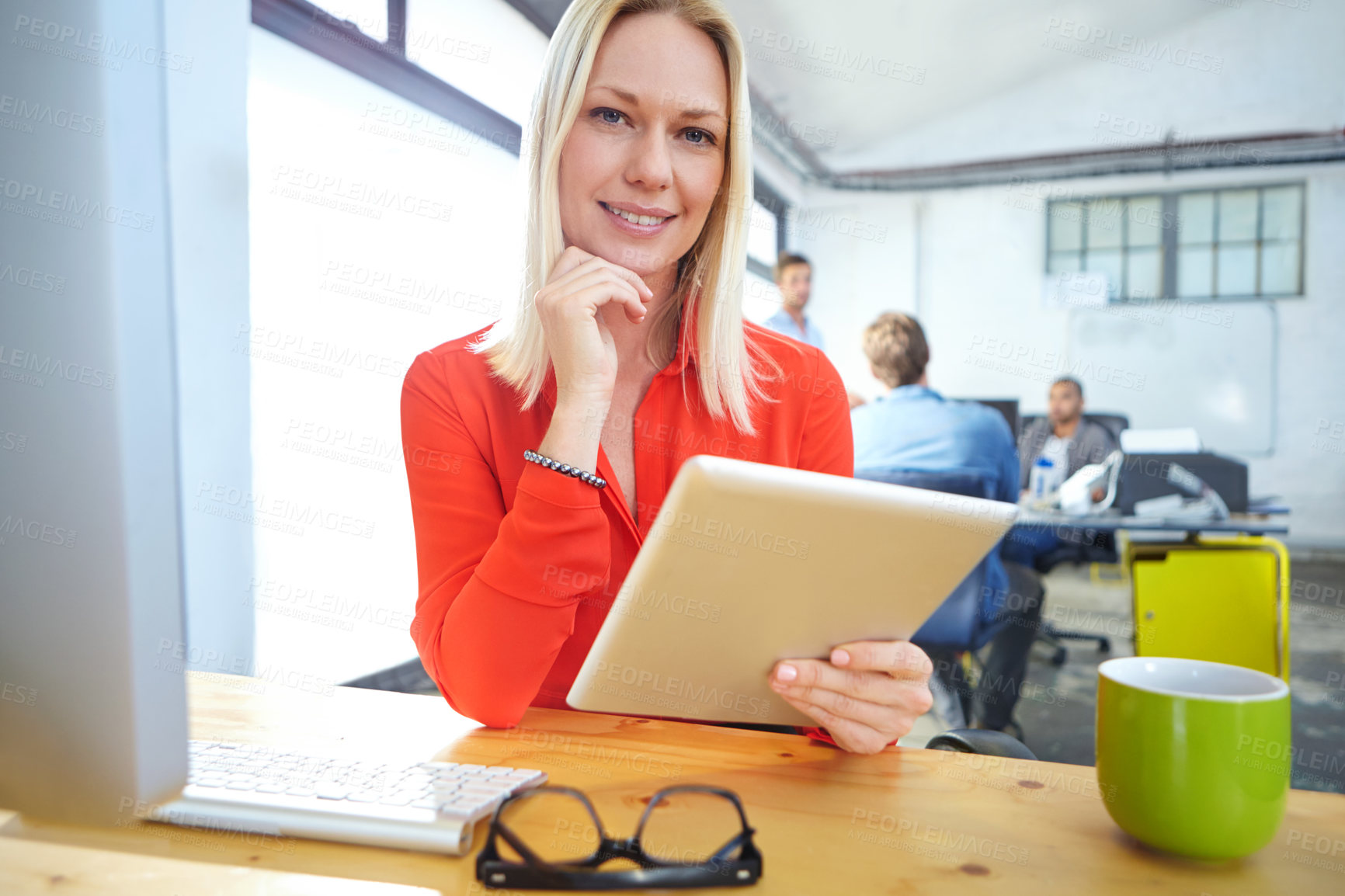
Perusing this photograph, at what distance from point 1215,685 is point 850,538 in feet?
0.95

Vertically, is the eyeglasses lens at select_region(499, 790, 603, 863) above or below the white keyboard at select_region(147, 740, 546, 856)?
below

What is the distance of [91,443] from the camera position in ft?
1.40

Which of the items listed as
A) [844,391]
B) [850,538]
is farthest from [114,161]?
[844,391]

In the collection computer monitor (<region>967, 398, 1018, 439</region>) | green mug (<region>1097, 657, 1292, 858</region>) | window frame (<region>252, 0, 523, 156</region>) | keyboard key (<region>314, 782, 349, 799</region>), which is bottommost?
keyboard key (<region>314, 782, 349, 799</region>)

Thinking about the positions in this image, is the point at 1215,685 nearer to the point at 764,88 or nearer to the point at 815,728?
the point at 815,728

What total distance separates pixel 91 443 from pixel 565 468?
48 cm

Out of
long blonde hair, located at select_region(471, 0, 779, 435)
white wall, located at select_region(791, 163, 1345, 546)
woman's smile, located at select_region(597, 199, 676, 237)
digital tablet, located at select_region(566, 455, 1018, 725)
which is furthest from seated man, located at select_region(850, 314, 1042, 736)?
white wall, located at select_region(791, 163, 1345, 546)

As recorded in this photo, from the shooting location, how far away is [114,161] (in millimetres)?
406

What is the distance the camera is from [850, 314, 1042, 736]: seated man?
2510 millimetres

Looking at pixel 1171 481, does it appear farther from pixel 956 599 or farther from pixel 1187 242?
pixel 1187 242

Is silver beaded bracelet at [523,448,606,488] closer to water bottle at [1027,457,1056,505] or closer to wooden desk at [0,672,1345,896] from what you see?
wooden desk at [0,672,1345,896]

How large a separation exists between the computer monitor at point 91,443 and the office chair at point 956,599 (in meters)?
2.11

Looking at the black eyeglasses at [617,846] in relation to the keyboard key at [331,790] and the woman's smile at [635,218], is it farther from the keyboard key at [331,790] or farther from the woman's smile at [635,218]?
the woman's smile at [635,218]

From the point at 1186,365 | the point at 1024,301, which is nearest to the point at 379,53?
the point at 1024,301
